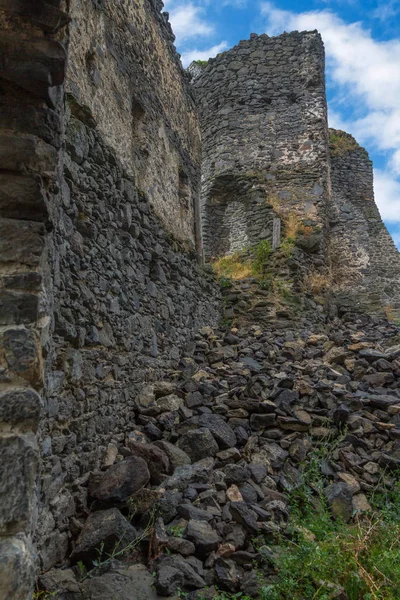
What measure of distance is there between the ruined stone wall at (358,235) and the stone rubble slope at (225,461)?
7.49 m

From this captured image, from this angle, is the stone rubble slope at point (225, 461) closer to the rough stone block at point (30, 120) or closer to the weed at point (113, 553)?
the weed at point (113, 553)

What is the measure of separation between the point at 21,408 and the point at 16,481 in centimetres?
26

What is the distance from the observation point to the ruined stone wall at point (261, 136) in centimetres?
1143

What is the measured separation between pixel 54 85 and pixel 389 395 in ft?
16.1

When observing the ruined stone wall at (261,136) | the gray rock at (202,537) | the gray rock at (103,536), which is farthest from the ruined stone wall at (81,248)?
the ruined stone wall at (261,136)

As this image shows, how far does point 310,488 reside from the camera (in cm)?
425

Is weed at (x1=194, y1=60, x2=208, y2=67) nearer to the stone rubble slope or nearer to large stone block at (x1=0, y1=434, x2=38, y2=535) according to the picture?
the stone rubble slope

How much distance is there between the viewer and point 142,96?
671 cm

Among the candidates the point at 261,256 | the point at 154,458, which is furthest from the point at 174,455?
the point at 261,256

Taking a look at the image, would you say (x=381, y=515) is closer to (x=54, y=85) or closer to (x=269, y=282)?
(x=54, y=85)

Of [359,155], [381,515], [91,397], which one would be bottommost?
[381,515]

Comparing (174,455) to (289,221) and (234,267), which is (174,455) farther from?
(289,221)

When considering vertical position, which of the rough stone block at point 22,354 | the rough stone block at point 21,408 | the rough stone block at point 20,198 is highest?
the rough stone block at point 20,198

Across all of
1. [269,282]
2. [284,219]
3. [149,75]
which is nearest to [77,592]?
[149,75]
